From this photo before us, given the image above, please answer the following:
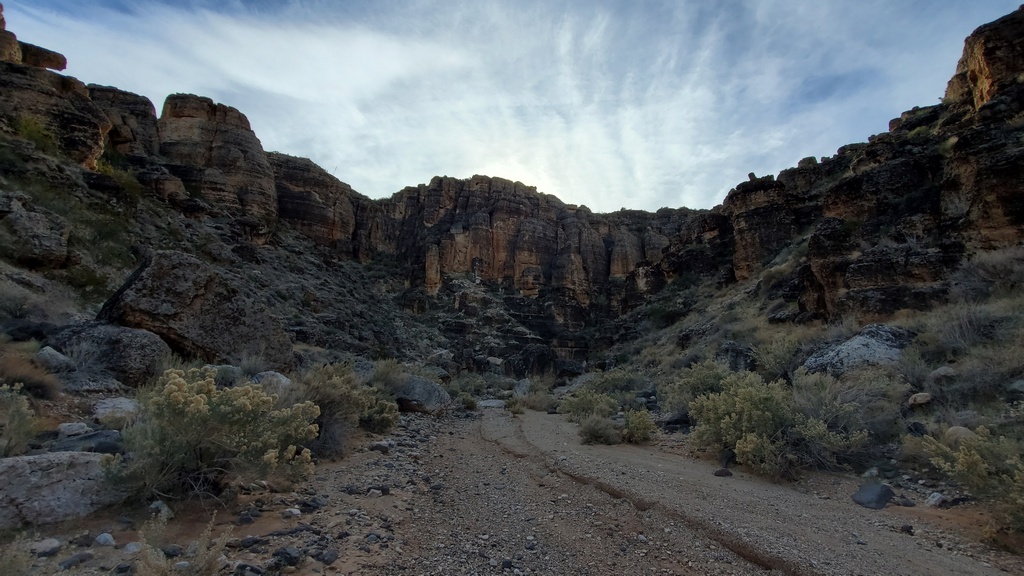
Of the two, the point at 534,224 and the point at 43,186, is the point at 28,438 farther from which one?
the point at 534,224

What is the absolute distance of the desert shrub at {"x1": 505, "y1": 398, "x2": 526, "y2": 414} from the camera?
14.1m

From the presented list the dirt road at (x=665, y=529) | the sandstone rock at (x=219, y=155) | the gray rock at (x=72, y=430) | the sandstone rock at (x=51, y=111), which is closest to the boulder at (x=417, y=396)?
the dirt road at (x=665, y=529)

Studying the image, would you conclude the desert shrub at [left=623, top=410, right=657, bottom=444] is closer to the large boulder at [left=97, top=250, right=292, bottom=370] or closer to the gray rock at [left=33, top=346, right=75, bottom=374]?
the large boulder at [left=97, top=250, right=292, bottom=370]

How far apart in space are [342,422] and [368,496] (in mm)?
2237

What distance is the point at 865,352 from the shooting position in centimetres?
845

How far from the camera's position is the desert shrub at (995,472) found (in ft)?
10.9

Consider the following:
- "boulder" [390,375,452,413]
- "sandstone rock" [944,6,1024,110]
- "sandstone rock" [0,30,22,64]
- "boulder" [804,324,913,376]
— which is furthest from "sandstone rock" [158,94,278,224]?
"sandstone rock" [944,6,1024,110]

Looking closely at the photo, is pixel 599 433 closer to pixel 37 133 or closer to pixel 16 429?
pixel 16 429

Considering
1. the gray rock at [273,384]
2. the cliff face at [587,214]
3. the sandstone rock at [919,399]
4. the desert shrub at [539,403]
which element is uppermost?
the cliff face at [587,214]

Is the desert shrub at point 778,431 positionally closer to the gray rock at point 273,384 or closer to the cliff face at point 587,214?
the gray rock at point 273,384

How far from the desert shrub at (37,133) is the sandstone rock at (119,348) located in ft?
60.8

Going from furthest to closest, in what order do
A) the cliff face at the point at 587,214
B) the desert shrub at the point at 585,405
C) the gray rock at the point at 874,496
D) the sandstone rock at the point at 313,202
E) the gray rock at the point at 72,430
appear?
the sandstone rock at the point at 313,202
the cliff face at the point at 587,214
the desert shrub at the point at 585,405
the gray rock at the point at 874,496
the gray rock at the point at 72,430

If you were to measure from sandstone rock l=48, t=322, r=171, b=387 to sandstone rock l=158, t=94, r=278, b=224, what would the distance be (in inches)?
1157

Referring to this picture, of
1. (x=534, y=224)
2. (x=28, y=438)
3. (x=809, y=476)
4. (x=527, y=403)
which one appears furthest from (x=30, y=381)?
(x=534, y=224)
